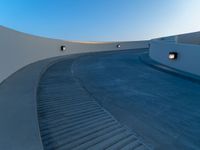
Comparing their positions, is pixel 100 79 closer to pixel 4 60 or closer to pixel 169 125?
pixel 4 60

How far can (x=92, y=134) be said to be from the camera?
2.48 metres

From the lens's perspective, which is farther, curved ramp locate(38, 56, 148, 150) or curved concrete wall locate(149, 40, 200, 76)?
curved concrete wall locate(149, 40, 200, 76)

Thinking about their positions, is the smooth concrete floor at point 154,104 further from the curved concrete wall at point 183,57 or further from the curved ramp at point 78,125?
the curved concrete wall at point 183,57

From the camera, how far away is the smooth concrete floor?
8.16 ft

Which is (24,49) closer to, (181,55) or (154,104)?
(154,104)

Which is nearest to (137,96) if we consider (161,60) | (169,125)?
(169,125)

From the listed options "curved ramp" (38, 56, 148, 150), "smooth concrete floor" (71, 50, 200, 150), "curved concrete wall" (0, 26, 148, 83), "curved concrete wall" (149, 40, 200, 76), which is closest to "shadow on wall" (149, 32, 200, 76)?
"curved concrete wall" (149, 40, 200, 76)

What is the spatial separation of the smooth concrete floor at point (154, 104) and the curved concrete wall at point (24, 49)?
1.88 metres

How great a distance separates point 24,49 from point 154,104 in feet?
16.3

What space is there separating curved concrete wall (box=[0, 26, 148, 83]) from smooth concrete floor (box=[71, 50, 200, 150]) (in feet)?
6.15

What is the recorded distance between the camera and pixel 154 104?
144 inches

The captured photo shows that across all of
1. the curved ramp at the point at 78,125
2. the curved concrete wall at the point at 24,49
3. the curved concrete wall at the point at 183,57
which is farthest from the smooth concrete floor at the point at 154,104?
the curved concrete wall at the point at 24,49

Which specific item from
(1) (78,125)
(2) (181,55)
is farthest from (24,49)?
(2) (181,55)

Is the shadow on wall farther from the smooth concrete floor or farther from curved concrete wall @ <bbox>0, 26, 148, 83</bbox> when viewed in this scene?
curved concrete wall @ <bbox>0, 26, 148, 83</bbox>
